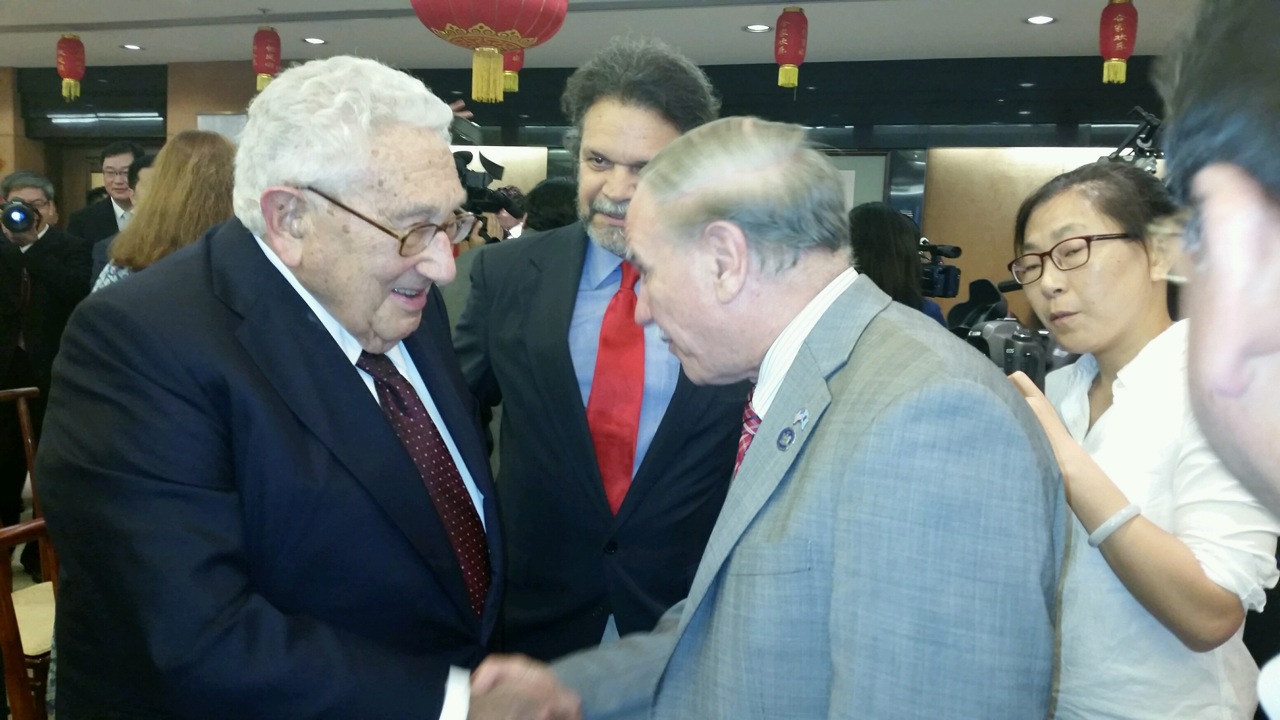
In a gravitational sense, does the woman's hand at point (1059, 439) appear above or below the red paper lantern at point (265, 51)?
below

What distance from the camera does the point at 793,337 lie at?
1067 mm

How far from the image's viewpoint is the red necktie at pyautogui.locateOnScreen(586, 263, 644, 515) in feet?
5.14

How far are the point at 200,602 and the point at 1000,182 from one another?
7.20 meters

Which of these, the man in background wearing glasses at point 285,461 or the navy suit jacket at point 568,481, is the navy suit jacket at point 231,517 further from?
the navy suit jacket at point 568,481

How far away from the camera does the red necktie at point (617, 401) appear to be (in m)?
1.57

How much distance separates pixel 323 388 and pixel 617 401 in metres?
0.54

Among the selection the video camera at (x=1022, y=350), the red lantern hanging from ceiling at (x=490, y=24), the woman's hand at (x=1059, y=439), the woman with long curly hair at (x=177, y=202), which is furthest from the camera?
the red lantern hanging from ceiling at (x=490, y=24)

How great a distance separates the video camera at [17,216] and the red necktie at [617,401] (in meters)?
4.05

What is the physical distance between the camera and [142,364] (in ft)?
3.36

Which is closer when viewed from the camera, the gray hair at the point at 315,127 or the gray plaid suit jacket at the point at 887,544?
the gray plaid suit jacket at the point at 887,544

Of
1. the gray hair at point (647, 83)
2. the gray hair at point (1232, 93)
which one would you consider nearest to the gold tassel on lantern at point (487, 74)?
the gray hair at point (647, 83)

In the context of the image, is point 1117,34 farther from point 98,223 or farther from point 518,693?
point 98,223

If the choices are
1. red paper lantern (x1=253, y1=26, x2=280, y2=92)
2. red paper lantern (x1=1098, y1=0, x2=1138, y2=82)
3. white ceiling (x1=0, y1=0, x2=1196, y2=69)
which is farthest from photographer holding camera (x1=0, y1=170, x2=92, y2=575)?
red paper lantern (x1=1098, y1=0, x2=1138, y2=82)

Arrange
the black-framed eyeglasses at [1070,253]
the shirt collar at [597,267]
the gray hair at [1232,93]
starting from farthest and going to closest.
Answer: the shirt collar at [597,267] → the black-framed eyeglasses at [1070,253] → the gray hair at [1232,93]
